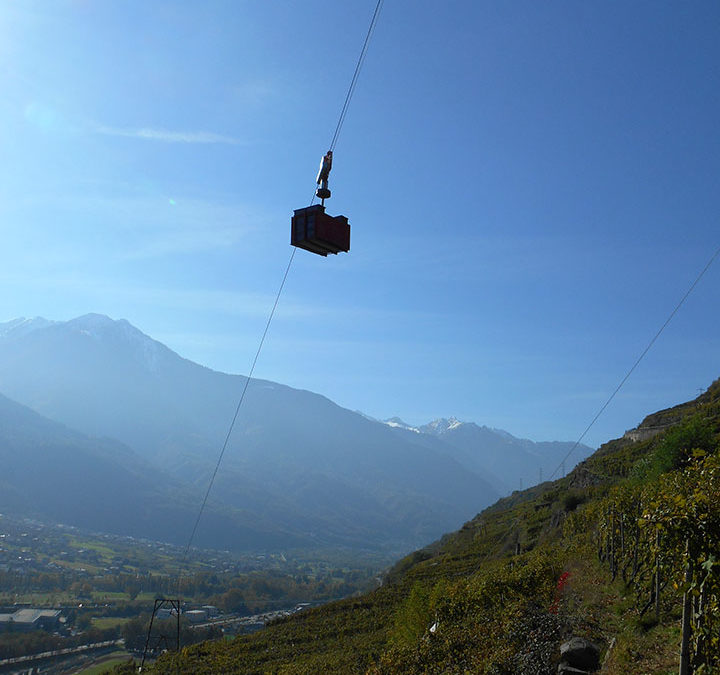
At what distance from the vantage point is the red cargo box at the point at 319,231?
16.8 meters

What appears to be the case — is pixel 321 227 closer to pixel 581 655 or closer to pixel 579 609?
pixel 581 655

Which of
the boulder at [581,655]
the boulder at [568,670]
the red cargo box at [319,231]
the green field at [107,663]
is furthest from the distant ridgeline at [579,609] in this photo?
the green field at [107,663]

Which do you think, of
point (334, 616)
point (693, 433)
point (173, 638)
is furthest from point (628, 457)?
point (173, 638)

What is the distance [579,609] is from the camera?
19.0 m

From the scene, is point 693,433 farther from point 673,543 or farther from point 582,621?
point 673,543

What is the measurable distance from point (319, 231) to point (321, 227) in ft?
0.50

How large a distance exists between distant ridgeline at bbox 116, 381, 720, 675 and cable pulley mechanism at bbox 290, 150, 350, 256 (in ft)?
34.9

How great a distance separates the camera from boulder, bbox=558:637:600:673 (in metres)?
13.9

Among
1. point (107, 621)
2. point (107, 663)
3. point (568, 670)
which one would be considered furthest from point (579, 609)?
point (107, 621)

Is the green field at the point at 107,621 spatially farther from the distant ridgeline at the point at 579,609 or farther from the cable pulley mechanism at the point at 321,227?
the cable pulley mechanism at the point at 321,227

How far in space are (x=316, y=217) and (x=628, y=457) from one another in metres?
63.5

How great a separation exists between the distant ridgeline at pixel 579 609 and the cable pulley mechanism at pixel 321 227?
34.9 ft

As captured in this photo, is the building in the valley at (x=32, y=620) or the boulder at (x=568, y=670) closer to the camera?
the boulder at (x=568, y=670)

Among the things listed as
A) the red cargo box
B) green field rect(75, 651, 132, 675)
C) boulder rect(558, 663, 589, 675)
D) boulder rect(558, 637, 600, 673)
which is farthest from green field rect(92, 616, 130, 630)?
boulder rect(558, 663, 589, 675)
